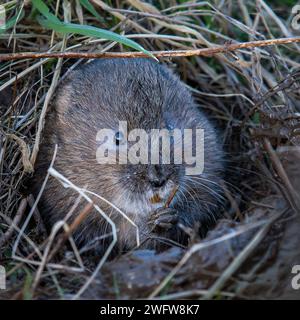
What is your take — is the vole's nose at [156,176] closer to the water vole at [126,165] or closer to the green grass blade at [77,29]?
the water vole at [126,165]

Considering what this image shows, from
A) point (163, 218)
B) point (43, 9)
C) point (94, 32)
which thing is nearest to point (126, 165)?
point (163, 218)

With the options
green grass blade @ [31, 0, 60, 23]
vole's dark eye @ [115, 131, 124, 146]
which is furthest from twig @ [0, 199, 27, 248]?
green grass blade @ [31, 0, 60, 23]

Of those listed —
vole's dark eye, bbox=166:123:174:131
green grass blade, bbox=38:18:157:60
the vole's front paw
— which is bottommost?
the vole's front paw

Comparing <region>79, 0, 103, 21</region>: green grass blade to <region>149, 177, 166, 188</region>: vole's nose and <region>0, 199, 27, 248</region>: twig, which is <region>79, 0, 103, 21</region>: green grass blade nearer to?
<region>0, 199, 27, 248</region>: twig

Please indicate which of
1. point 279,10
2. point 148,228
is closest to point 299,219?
point 148,228

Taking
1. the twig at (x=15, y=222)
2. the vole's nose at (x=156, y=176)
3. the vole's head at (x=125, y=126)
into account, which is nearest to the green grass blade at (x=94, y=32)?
the vole's head at (x=125, y=126)

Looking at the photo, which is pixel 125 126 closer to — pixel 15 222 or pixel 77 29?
pixel 77 29

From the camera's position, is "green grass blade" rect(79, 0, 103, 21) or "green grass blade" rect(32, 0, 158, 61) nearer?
"green grass blade" rect(32, 0, 158, 61)

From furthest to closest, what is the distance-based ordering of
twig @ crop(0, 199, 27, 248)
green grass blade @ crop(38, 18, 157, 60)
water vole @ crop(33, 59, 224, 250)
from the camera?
green grass blade @ crop(38, 18, 157, 60) < water vole @ crop(33, 59, 224, 250) < twig @ crop(0, 199, 27, 248)
